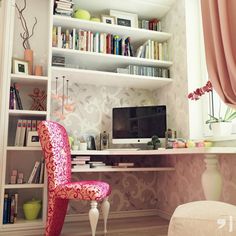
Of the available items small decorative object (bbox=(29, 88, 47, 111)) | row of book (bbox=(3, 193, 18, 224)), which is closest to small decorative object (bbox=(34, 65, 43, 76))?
small decorative object (bbox=(29, 88, 47, 111))

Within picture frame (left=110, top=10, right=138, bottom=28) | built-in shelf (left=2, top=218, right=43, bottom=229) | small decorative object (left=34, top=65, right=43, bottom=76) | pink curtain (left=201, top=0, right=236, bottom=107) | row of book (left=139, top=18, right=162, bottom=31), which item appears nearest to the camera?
pink curtain (left=201, top=0, right=236, bottom=107)

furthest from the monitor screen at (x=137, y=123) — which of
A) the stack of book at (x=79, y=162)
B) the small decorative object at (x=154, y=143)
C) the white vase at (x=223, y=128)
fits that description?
the white vase at (x=223, y=128)

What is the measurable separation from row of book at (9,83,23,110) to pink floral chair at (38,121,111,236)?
0.56 m

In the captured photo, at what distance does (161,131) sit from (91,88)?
1.04m

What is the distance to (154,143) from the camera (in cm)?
296

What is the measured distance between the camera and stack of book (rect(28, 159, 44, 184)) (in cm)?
259

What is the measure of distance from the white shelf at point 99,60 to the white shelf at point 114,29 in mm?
348

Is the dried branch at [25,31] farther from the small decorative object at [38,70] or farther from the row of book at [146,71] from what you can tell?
the row of book at [146,71]

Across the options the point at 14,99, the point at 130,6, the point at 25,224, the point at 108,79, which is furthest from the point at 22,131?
the point at 130,6

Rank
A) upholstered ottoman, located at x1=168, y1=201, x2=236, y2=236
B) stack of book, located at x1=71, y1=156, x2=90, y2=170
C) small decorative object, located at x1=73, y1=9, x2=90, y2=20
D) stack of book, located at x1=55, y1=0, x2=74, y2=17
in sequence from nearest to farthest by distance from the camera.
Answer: upholstered ottoman, located at x1=168, y1=201, x2=236, y2=236, stack of book, located at x1=71, y1=156, x2=90, y2=170, stack of book, located at x1=55, y1=0, x2=74, y2=17, small decorative object, located at x1=73, y1=9, x2=90, y2=20

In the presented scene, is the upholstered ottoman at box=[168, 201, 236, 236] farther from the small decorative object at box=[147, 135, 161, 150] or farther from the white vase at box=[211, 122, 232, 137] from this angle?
the small decorative object at box=[147, 135, 161, 150]

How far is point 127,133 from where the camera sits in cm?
312

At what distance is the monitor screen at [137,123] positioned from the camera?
10.0 ft

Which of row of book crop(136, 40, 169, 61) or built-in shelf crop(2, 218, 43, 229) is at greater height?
row of book crop(136, 40, 169, 61)
